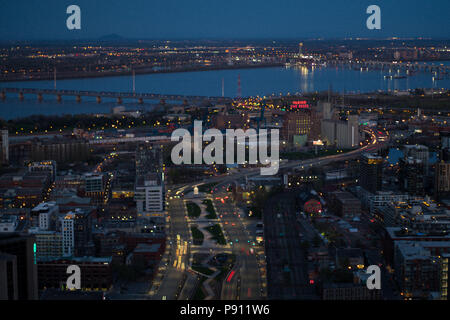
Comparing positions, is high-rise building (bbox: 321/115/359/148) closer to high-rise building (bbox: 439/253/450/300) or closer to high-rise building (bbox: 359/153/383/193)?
high-rise building (bbox: 359/153/383/193)

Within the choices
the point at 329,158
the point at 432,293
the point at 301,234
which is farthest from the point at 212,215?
the point at 329,158

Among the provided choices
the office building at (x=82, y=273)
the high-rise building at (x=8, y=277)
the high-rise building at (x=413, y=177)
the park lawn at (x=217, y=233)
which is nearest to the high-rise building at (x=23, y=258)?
the high-rise building at (x=8, y=277)

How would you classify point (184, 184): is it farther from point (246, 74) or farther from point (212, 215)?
point (246, 74)

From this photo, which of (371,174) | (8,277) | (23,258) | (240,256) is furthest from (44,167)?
(8,277)

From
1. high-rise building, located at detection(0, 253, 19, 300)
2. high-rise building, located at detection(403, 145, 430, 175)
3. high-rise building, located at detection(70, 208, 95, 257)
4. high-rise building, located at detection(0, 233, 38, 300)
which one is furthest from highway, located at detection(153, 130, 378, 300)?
high-rise building, located at detection(403, 145, 430, 175)

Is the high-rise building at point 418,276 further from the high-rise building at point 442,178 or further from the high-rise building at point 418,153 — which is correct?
the high-rise building at point 418,153
